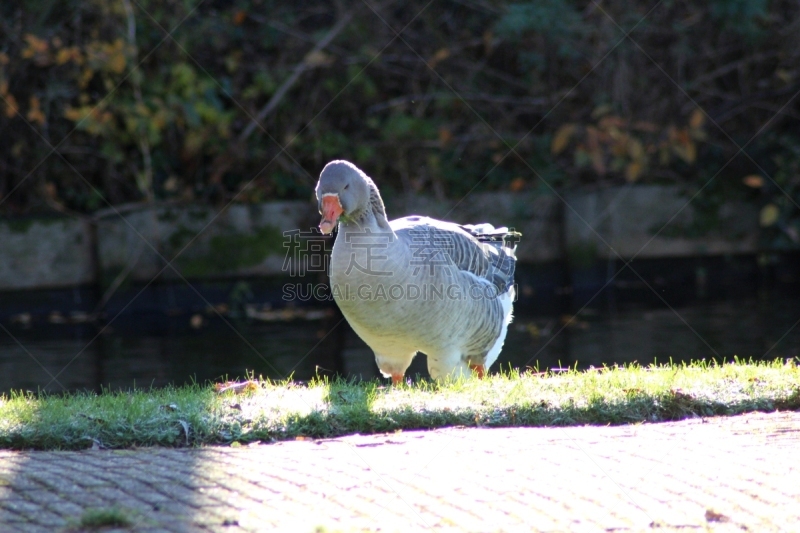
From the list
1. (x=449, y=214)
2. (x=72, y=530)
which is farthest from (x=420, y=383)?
(x=449, y=214)

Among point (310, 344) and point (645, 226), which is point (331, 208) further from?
point (645, 226)

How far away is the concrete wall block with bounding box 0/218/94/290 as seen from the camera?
12.2 metres

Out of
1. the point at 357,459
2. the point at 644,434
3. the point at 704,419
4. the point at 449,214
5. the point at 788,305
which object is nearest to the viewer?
the point at 357,459

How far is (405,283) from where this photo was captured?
562 cm

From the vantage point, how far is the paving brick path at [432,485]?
330 centimetres

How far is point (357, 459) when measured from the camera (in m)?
3.90

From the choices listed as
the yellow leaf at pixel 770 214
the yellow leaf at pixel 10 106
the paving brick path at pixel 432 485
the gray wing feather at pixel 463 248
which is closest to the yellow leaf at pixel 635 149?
the yellow leaf at pixel 770 214

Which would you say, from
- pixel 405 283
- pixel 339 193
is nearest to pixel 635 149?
pixel 405 283

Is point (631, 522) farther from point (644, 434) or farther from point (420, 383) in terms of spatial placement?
point (420, 383)

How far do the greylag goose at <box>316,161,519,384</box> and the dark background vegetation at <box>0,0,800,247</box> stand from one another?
6.90m

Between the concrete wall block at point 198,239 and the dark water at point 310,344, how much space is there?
3.01 feet

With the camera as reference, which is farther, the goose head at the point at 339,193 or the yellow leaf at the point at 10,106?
the yellow leaf at the point at 10,106

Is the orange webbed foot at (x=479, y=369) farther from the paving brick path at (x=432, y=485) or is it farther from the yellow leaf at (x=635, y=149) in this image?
the yellow leaf at (x=635, y=149)

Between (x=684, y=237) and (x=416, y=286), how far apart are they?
9042 mm
